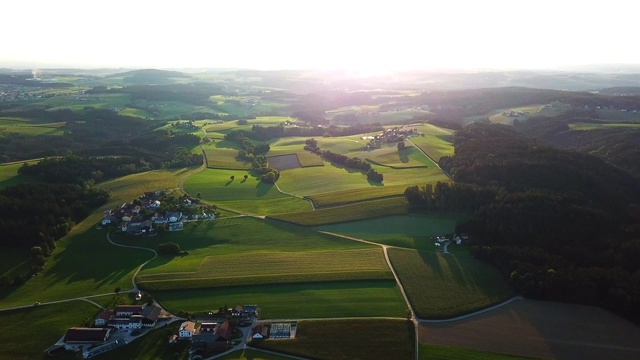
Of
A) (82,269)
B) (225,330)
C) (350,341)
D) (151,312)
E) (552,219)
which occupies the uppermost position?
(552,219)

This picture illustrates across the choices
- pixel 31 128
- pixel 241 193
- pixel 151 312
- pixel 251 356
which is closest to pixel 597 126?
pixel 241 193

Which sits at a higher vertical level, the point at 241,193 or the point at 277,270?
the point at 241,193

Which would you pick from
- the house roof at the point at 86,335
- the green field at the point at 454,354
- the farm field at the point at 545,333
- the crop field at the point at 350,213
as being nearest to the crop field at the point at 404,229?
the crop field at the point at 350,213

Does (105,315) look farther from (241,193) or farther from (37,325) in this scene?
(241,193)

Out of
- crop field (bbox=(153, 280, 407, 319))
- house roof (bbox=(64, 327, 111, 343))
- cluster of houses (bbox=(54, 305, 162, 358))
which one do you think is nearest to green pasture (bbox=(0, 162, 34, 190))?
cluster of houses (bbox=(54, 305, 162, 358))

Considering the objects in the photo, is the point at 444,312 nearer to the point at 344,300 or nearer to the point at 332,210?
the point at 344,300

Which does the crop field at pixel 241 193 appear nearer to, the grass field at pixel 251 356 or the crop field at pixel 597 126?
the grass field at pixel 251 356
